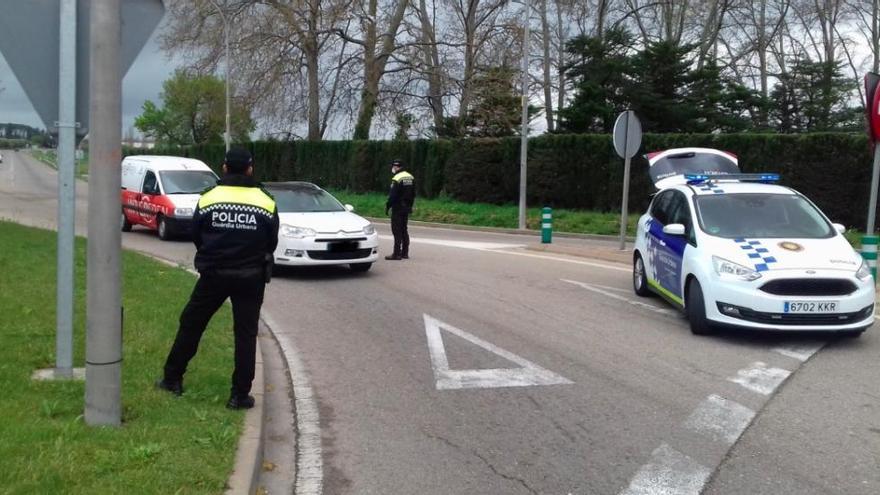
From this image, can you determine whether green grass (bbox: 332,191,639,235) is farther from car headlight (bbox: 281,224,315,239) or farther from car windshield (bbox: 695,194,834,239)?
car windshield (bbox: 695,194,834,239)

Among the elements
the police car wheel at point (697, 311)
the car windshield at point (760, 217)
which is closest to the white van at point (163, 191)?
the car windshield at point (760, 217)

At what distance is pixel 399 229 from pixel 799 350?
8.30 m

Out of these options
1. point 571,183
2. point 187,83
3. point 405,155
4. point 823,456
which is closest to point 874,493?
point 823,456

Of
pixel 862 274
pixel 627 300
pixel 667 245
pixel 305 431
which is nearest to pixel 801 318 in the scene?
pixel 862 274

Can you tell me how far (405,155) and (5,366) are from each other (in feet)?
93.9

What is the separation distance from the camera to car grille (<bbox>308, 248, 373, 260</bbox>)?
42.7 ft

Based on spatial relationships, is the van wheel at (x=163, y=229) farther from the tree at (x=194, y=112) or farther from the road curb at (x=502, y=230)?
the tree at (x=194, y=112)

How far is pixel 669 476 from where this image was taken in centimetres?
514

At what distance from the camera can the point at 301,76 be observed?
114 feet

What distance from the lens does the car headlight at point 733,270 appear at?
855 cm

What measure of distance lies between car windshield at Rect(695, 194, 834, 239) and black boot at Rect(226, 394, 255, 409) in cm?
544

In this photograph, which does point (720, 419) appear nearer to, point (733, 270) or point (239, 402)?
point (733, 270)

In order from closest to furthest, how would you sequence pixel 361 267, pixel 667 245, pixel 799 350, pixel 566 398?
pixel 566 398 < pixel 799 350 < pixel 667 245 < pixel 361 267

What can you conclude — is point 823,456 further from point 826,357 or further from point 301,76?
point 301,76
